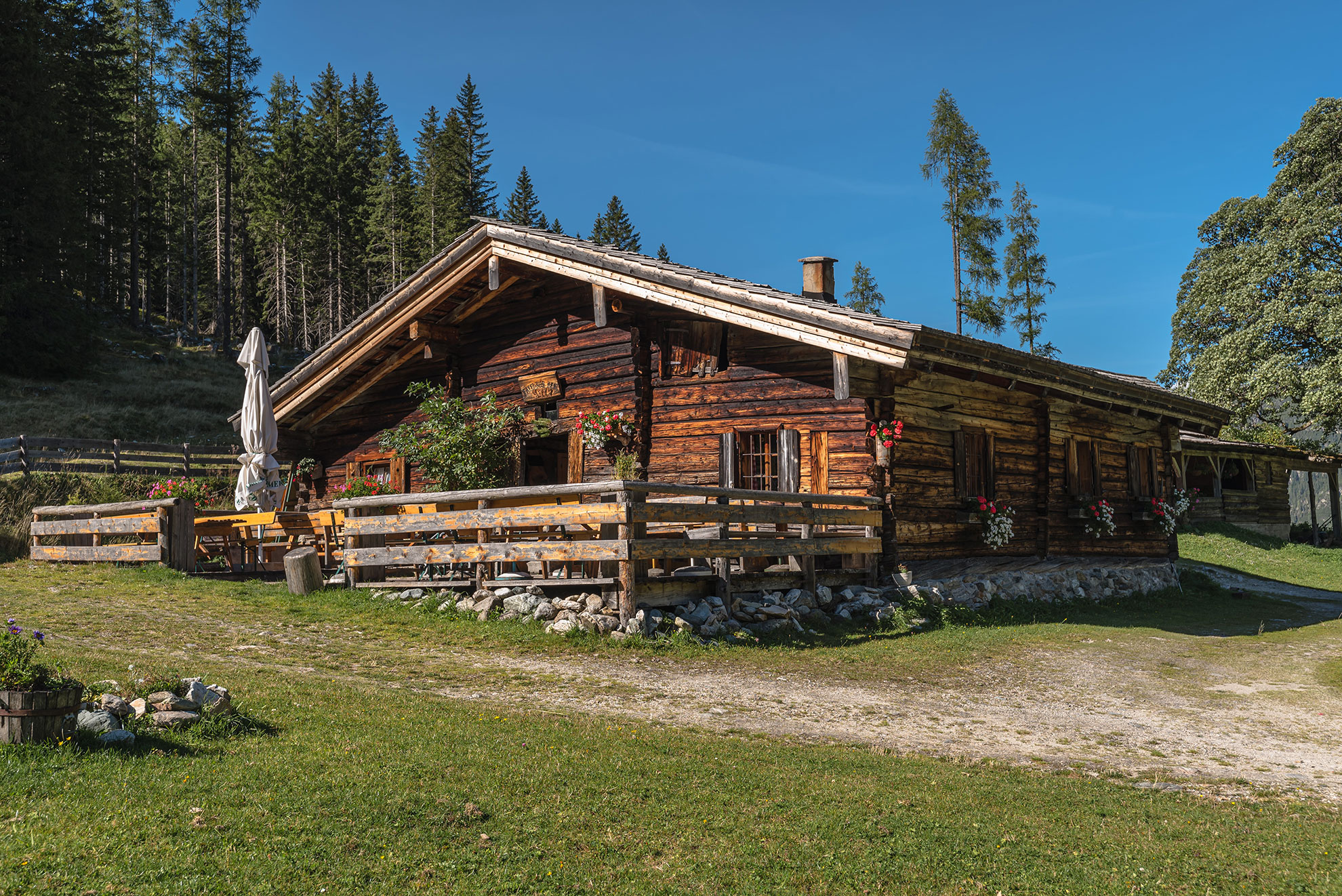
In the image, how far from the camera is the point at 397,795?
16.6ft

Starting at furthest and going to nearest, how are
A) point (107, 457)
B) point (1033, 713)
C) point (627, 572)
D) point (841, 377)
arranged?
point (107, 457) → point (841, 377) → point (627, 572) → point (1033, 713)

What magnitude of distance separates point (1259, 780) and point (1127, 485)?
15.8 m

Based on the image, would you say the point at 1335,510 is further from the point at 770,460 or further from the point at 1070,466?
the point at 770,460

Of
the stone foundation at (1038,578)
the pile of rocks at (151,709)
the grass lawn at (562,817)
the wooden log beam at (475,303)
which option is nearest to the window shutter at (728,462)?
the stone foundation at (1038,578)

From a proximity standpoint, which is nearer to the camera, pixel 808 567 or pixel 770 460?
pixel 808 567

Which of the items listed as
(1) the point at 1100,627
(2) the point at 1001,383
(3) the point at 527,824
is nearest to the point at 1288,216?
(2) the point at 1001,383

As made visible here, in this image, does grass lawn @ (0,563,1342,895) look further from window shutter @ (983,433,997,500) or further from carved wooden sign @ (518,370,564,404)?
window shutter @ (983,433,997,500)

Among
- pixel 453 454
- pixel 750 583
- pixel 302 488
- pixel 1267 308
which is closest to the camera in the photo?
pixel 750 583

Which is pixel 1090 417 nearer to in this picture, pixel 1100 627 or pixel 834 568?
pixel 1100 627

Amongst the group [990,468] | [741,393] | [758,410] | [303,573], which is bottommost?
[303,573]

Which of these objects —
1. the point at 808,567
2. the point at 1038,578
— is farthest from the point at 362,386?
the point at 1038,578

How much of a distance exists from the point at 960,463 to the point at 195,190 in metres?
58.6

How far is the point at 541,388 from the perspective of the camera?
1794 centimetres

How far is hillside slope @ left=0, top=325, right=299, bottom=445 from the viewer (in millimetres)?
34688
